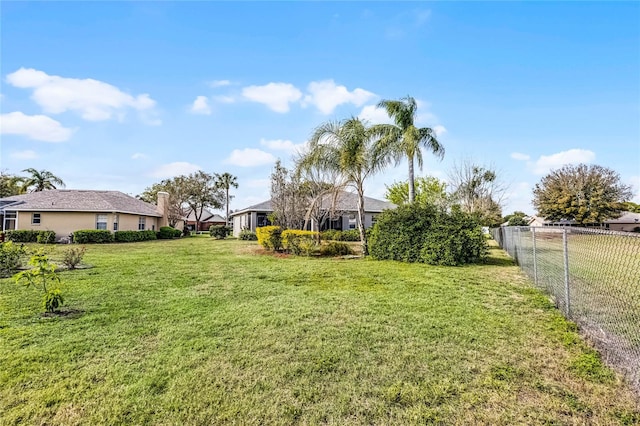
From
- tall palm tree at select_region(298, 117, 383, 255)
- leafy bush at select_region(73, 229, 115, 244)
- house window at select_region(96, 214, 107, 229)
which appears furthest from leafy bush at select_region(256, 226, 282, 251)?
house window at select_region(96, 214, 107, 229)

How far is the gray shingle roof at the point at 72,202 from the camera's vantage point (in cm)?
2191

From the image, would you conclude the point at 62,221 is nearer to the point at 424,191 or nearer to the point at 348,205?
the point at 348,205

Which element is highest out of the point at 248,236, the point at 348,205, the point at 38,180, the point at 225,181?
the point at 225,181

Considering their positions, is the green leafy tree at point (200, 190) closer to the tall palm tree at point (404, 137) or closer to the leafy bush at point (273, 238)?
the leafy bush at point (273, 238)

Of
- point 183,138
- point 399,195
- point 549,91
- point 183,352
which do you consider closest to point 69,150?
point 183,138

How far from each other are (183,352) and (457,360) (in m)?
3.05

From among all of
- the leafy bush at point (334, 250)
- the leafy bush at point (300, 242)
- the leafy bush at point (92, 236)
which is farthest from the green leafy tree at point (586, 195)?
the leafy bush at point (92, 236)

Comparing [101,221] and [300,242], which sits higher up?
[101,221]

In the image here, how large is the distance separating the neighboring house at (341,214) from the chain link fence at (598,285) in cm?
1860

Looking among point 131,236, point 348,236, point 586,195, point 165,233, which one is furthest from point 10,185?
point 586,195

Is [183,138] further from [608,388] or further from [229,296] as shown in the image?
[608,388]

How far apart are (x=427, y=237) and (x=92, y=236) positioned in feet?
70.2

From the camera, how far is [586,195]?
3522 cm

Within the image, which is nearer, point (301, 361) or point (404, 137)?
point (301, 361)
